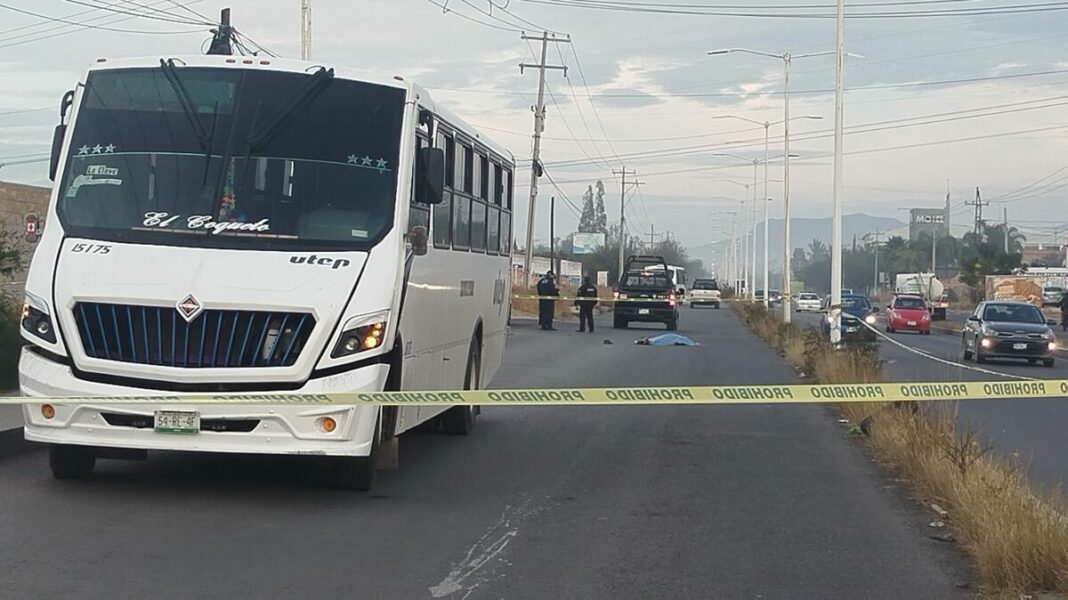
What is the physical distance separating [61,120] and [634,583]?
5832mm

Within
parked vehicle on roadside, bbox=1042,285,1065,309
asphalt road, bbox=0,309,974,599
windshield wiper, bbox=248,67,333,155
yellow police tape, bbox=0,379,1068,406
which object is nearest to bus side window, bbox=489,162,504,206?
asphalt road, bbox=0,309,974,599

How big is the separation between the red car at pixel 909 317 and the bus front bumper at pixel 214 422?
148ft

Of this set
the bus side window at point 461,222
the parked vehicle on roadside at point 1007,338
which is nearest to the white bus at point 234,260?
the bus side window at point 461,222

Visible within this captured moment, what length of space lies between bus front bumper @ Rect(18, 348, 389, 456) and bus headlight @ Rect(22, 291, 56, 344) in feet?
0.60

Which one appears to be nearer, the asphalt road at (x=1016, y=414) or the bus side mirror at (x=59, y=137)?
the bus side mirror at (x=59, y=137)

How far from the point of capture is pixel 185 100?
35.0 ft

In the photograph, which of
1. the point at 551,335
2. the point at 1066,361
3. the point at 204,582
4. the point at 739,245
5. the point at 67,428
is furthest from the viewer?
the point at 739,245

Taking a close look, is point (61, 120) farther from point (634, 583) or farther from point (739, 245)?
point (739, 245)

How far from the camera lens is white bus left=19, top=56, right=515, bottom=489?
959 centimetres

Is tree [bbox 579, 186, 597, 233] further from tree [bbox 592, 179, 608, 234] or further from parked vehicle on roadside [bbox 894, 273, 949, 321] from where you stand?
parked vehicle on roadside [bbox 894, 273, 949, 321]

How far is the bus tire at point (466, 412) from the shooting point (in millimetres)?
14603

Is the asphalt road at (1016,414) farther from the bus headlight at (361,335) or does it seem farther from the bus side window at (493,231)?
the bus headlight at (361,335)

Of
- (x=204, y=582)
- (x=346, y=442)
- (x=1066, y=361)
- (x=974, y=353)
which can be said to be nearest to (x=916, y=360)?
(x=974, y=353)

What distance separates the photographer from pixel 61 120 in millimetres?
10992
